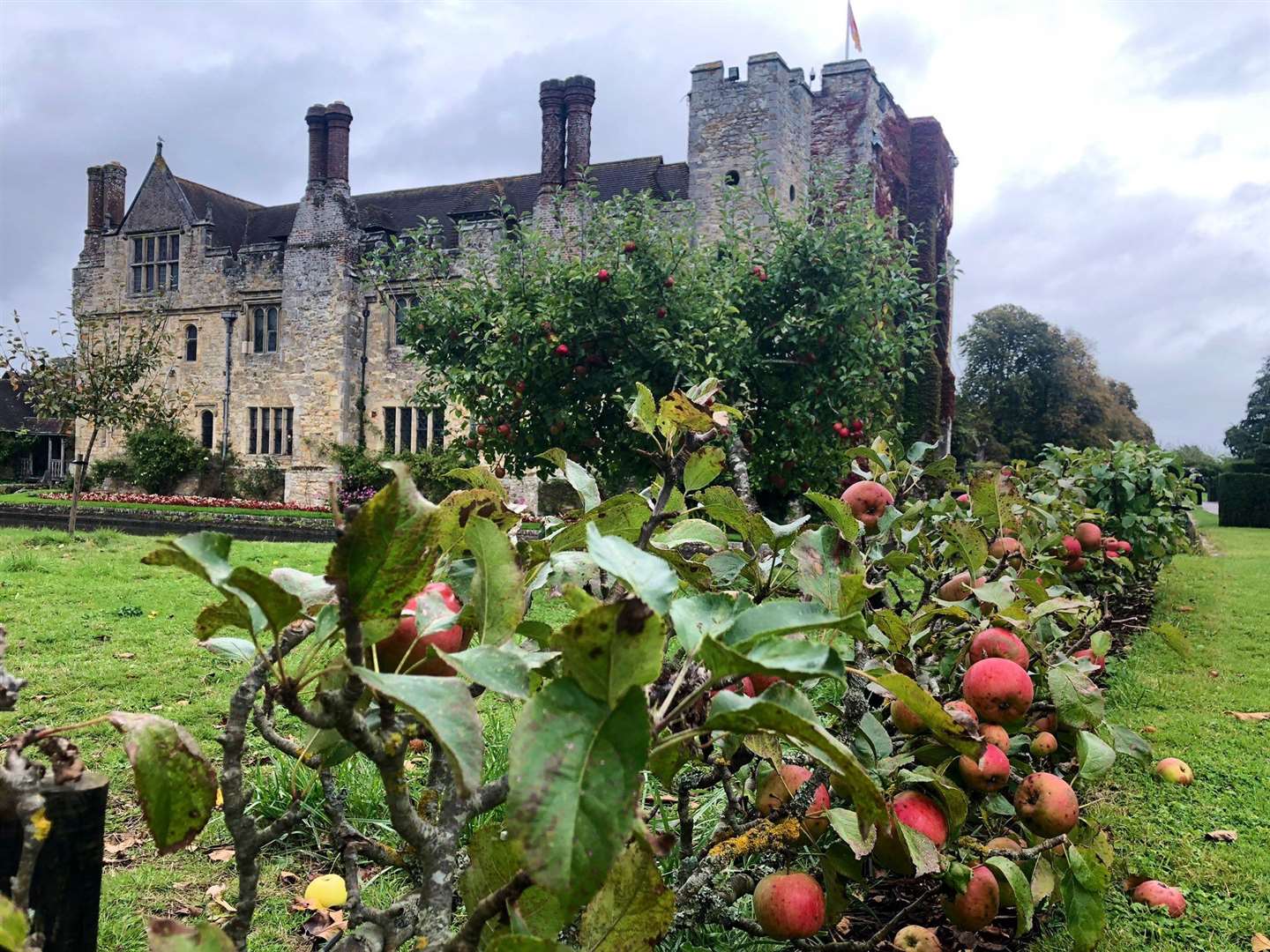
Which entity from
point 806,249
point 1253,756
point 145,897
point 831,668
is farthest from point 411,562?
point 806,249

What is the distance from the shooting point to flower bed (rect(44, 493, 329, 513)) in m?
22.0

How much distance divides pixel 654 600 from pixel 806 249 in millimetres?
8862

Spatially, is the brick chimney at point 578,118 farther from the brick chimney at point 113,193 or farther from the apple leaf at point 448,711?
the apple leaf at point 448,711

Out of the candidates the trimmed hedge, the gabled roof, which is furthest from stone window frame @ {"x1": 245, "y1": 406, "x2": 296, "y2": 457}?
the trimmed hedge

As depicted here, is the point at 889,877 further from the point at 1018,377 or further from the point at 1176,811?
the point at 1018,377

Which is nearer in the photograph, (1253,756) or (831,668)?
(831,668)

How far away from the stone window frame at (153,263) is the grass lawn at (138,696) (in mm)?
21428

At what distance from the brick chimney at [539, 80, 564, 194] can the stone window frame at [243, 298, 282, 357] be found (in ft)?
30.4

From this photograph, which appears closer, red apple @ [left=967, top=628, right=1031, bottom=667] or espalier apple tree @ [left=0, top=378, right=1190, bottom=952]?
espalier apple tree @ [left=0, top=378, right=1190, bottom=952]

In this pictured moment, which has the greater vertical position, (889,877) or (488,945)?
(488,945)

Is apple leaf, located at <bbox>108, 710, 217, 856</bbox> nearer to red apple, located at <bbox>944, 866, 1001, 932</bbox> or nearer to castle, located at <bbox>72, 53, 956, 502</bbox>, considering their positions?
red apple, located at <bbox>944, 866, 1001, 932</bbox>

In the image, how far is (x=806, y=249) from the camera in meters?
9.06

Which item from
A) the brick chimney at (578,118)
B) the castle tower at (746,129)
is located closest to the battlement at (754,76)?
the castle tower at (746,129)

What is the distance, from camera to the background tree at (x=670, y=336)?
8.45m
